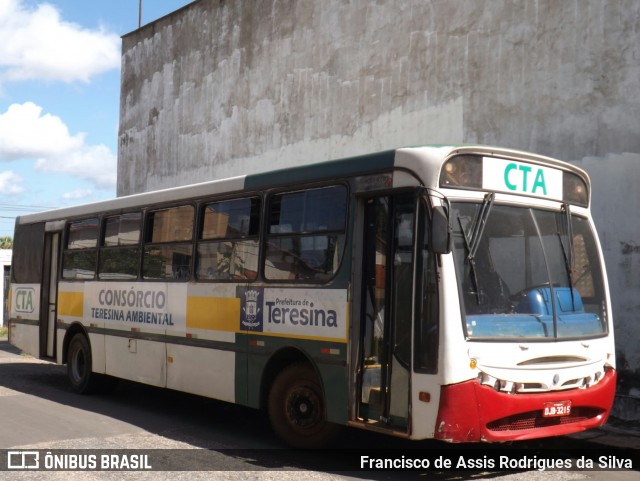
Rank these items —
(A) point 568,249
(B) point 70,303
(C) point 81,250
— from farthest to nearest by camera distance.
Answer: (B) point 70,303 < (C) point 81,250 < (A) point 568,249

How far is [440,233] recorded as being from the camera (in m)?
6.62

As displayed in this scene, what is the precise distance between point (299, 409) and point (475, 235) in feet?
8.66

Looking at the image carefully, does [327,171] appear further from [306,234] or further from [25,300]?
[25,300]

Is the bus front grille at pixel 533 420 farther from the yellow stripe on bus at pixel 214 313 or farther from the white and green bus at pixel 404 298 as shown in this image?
the yellow stripe on bus at pixel 214 313

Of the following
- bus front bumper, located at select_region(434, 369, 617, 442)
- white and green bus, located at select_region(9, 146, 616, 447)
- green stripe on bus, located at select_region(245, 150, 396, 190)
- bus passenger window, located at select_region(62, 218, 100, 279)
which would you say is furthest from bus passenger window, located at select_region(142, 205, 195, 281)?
bus front bumper, located at select_region(434, 369, 617, 442)

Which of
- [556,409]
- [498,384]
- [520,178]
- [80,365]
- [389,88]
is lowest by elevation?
[80,365]

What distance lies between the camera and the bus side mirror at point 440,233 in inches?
260

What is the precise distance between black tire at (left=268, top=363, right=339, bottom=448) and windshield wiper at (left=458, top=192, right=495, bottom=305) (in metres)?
1.94

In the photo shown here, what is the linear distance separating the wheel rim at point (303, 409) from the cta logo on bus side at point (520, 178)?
2.68 metres

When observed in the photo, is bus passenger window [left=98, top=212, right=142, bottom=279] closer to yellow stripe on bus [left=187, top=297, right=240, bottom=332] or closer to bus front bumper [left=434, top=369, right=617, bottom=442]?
yellow stripe on bus [left=187, top=297, right=240, bottom=332]

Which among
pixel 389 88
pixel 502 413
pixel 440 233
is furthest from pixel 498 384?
pixel 389 88

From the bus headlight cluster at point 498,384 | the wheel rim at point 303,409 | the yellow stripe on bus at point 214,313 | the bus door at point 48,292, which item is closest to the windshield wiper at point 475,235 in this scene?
the bus headlight cluster at point 498,384

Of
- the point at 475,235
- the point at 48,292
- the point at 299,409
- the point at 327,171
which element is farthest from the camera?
the point at 48,292

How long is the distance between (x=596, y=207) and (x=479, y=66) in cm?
307
